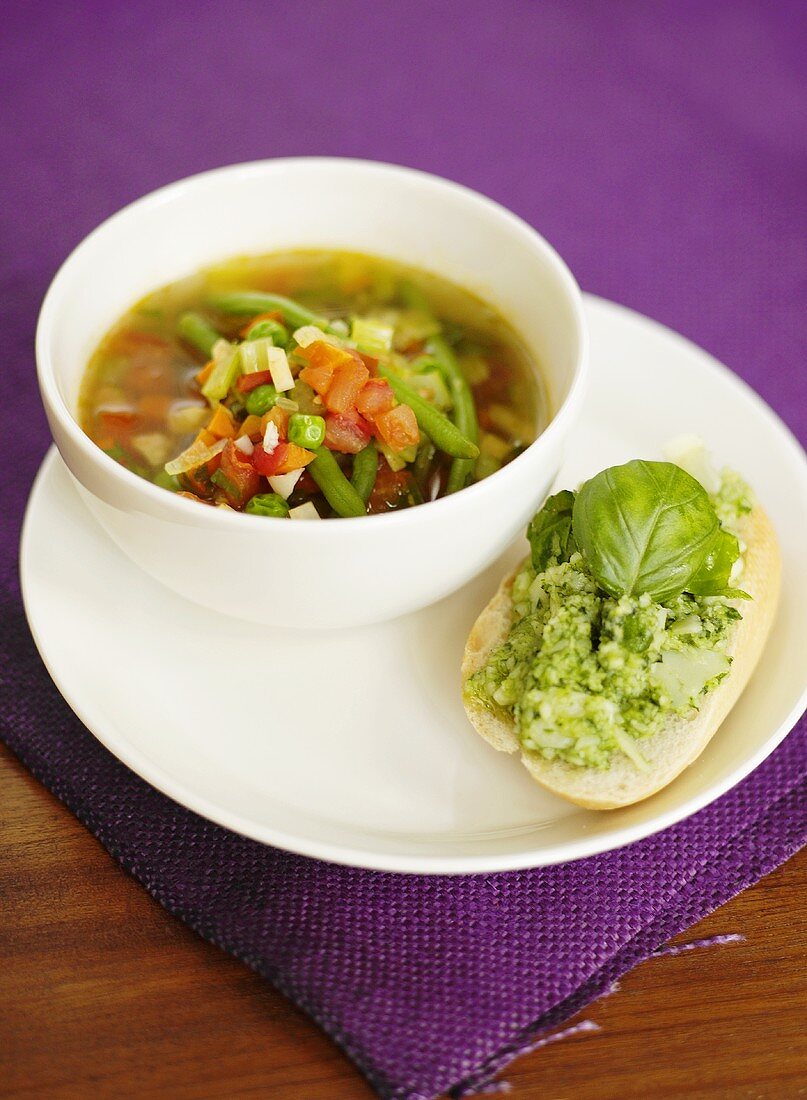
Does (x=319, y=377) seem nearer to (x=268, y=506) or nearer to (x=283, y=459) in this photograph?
(x=283, y=459)

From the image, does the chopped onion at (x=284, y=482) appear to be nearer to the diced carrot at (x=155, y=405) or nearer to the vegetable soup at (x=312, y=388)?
the vegetable soup at (x=312, y=388)

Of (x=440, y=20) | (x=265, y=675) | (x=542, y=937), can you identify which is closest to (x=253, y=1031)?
(x=542, y=937)

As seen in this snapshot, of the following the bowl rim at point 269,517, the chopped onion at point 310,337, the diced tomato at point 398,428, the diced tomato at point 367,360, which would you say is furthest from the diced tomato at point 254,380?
the bowl rim at point 269,517

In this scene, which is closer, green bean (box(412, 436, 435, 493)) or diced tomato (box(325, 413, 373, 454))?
diced tomato (box(325, 413, 373, 454))

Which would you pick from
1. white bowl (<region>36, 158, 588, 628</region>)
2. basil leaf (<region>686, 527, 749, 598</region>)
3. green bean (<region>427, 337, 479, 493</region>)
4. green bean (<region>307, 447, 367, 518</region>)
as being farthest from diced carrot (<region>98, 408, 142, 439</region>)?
basil leaf (<region>686, 527, 749, 598</region>)

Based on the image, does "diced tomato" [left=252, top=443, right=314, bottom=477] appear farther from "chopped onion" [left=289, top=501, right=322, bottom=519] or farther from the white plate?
the white plate

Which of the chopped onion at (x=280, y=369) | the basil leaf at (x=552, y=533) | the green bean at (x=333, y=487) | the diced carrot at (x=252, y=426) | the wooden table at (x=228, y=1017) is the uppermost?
the basil leaf at (x=552, y=533)

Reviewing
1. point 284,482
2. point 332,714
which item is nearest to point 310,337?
point 284,482
